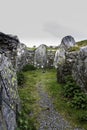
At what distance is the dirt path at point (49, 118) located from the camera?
18639mm

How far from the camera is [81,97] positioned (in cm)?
2172

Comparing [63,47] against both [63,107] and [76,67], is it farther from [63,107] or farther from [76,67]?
[63,107]

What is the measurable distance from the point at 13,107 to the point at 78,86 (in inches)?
379

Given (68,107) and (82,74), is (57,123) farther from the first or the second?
(82,74)

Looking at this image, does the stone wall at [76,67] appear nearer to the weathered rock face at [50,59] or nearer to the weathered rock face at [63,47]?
the weathered rock face at [63,47]

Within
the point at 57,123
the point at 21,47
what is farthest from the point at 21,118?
the point at 21,47

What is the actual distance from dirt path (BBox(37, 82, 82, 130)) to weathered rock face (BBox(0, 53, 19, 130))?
3.35m

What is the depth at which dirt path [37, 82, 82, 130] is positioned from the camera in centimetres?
1864

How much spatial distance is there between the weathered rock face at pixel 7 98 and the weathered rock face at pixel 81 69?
7.95m

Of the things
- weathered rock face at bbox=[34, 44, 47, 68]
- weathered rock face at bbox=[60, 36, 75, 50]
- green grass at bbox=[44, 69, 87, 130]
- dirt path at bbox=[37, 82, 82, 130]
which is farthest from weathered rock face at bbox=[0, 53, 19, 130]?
weathered rock face at bbox=[60, 36, 75, 50]

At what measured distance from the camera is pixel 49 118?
19922mm

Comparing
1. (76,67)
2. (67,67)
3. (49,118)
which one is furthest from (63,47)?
(49,118)

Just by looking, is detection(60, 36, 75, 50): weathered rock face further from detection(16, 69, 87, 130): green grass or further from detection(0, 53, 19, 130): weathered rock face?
detection(0, 53, 19, 130): weathered rock face

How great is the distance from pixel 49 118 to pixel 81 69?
20.3ft
